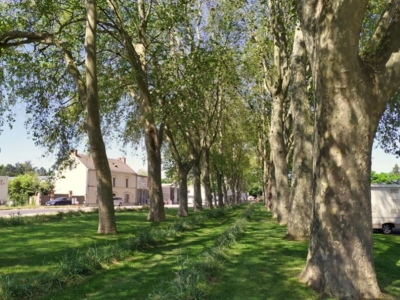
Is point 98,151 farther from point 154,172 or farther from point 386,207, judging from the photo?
point 386,207

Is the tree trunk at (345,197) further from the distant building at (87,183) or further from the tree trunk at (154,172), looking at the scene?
the distant building at (87,183)

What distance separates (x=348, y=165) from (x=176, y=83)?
15.1m

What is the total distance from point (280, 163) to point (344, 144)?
1210 cm

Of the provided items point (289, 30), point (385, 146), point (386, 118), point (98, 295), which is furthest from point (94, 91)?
point (385, 146)

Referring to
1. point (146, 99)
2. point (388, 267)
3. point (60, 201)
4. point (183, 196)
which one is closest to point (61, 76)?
point (146, 99)

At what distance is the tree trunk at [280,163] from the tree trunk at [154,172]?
5.80 meters

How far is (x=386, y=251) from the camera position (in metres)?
11.6

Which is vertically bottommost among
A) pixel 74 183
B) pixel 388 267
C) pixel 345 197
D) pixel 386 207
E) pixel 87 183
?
pixel 388 267

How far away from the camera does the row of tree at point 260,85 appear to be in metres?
6.44

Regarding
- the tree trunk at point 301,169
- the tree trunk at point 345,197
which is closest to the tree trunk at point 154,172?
the tree trunk at point 301,169

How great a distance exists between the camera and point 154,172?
68.9 feet

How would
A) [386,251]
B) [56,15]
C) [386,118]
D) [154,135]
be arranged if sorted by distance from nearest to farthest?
[386,251]
[56,15]
[154,135]
[386,118]

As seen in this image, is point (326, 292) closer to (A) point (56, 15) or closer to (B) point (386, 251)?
(B) point (386, 251)

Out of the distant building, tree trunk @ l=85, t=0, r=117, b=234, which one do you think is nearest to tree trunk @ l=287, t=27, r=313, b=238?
tree trunk @ l=85, t=0, r=117, b=234
